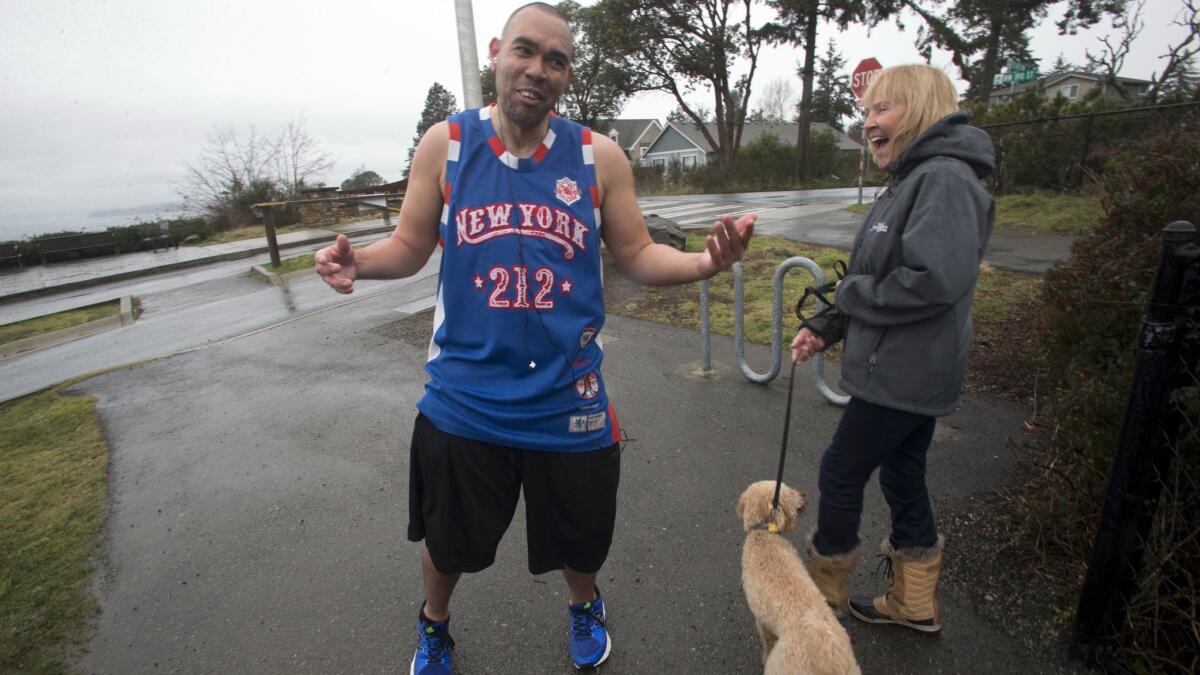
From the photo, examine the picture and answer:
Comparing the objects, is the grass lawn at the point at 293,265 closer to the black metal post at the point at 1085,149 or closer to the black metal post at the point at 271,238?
the black metal post at the point at 271,238

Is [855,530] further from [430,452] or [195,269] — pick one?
[195,269]

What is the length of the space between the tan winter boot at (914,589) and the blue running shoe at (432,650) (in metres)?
1.68

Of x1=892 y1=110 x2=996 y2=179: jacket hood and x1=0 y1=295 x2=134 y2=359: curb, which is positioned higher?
x1=892 y1=110 x2=996 y2=179: jacket hood

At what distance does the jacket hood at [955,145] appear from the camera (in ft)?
5.75

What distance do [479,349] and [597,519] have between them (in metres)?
0.71

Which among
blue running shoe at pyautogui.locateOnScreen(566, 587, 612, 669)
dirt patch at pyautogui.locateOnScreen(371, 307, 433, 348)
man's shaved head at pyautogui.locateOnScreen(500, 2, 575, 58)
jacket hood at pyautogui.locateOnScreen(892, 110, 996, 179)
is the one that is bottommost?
blue running shoe at pyautogui.locateOnScreen(566, 587, 612, 669)

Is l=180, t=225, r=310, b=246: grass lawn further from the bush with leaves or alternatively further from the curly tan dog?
the bush with leaves

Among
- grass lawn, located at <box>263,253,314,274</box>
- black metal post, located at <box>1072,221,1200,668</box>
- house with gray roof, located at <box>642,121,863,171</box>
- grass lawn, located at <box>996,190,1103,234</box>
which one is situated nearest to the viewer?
black metal post, located at <box>1072,221,1200,668</box>

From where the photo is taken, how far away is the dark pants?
6.36 ft

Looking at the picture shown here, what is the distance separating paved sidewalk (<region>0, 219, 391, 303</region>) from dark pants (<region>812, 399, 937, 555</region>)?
15595mm

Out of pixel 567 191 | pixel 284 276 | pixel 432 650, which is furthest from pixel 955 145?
pixel 284 276

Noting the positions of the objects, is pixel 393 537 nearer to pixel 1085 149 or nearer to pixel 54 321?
pixel 54 321

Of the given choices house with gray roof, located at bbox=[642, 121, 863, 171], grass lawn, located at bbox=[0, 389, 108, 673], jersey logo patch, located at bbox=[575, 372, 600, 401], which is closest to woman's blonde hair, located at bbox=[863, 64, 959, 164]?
jersey logo patch, located at bbox=[575, 372, 600, 401]

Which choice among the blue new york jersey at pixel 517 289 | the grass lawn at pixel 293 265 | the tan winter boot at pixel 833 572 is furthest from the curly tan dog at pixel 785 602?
the grass lawn at pixel 293 265
